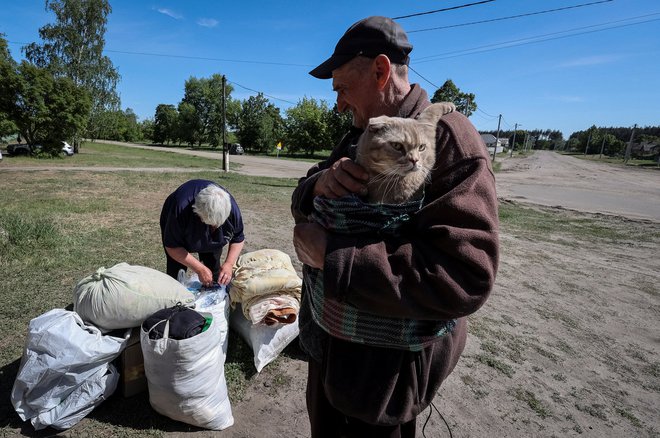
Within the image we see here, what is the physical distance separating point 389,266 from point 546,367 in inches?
152

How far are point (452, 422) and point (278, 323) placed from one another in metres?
1.81

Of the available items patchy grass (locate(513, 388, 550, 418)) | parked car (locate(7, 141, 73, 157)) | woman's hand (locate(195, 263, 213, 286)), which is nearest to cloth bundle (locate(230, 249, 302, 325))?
woman's hand (locate(195, 263, 213, 286))

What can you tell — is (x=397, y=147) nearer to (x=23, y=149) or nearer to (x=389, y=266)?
(x=389, y=266)

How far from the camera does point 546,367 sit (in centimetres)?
373

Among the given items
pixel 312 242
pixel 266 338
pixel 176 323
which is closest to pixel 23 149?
pixel 266 338

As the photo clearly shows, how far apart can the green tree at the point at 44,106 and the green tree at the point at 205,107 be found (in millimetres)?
36200

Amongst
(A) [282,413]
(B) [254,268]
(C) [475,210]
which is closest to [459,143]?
(C) [475,210]

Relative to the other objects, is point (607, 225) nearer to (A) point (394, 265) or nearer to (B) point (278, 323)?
(B) point (278, 323)

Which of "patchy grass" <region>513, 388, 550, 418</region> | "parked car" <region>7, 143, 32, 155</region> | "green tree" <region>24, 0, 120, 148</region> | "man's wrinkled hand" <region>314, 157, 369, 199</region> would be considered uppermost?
"green tree" <region>24, 0, 120, 148</region>

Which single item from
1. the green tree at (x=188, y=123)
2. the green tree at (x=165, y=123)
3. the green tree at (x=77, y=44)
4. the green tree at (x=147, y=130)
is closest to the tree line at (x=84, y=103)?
the green tree at (x=77, y=44)

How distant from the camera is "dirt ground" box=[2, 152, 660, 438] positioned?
2.91 metres

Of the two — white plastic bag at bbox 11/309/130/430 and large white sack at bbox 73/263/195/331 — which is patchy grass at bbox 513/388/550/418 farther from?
white plastic bag at bbox 11/309/130/430

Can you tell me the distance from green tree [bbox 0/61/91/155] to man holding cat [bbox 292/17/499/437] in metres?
29.7

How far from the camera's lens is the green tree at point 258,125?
52906 mm
